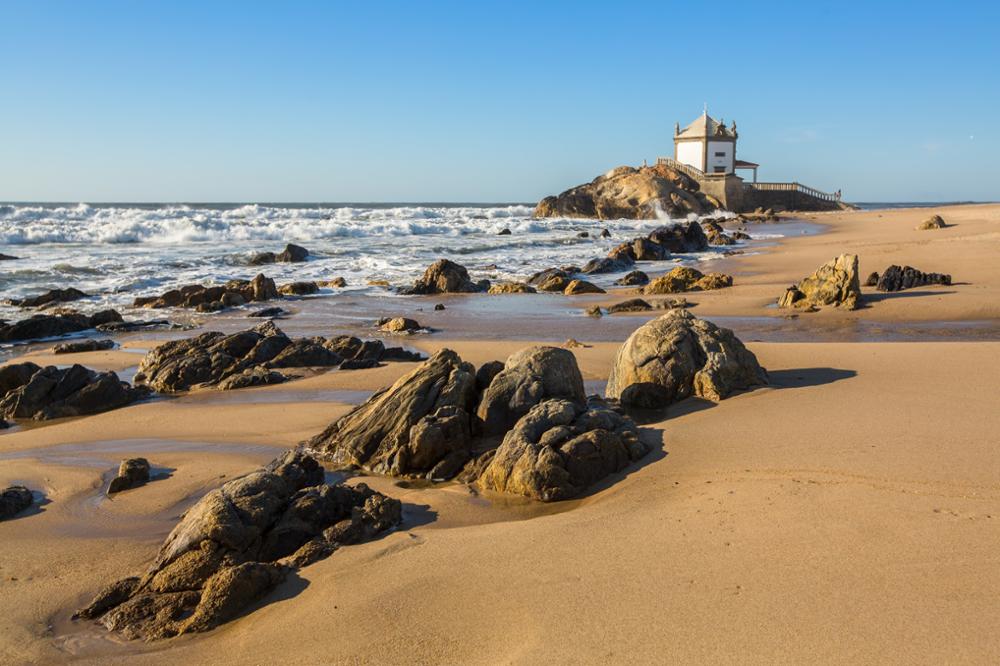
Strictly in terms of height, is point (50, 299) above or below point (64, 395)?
above

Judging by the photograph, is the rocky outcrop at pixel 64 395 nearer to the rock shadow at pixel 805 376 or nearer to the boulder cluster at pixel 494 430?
the boulder cluster at pixel 494 430

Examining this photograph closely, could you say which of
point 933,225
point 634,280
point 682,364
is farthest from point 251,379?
point 933,225

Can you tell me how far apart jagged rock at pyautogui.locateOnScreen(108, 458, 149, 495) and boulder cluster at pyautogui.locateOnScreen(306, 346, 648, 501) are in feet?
4.05

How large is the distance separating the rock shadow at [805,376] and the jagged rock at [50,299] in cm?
1562

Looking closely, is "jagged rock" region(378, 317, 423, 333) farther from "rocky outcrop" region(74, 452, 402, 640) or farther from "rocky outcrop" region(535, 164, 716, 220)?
"rocky outcrop" region(535, 164, 716, 220)

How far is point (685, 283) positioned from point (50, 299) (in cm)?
1378

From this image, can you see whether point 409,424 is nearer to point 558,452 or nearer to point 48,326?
point 558,452

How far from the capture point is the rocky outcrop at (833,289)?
43.7ft

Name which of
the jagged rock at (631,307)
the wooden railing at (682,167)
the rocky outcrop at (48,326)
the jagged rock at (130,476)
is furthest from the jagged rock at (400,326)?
the wooden railing at (682,167)

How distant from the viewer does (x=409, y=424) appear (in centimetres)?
623

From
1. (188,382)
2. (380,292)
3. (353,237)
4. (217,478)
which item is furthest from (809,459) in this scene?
(353,237)

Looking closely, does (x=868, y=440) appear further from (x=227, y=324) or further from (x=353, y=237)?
(x=353, y=237)

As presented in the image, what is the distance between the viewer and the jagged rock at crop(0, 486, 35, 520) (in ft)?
18.2

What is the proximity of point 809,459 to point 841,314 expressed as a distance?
27.3 ft
